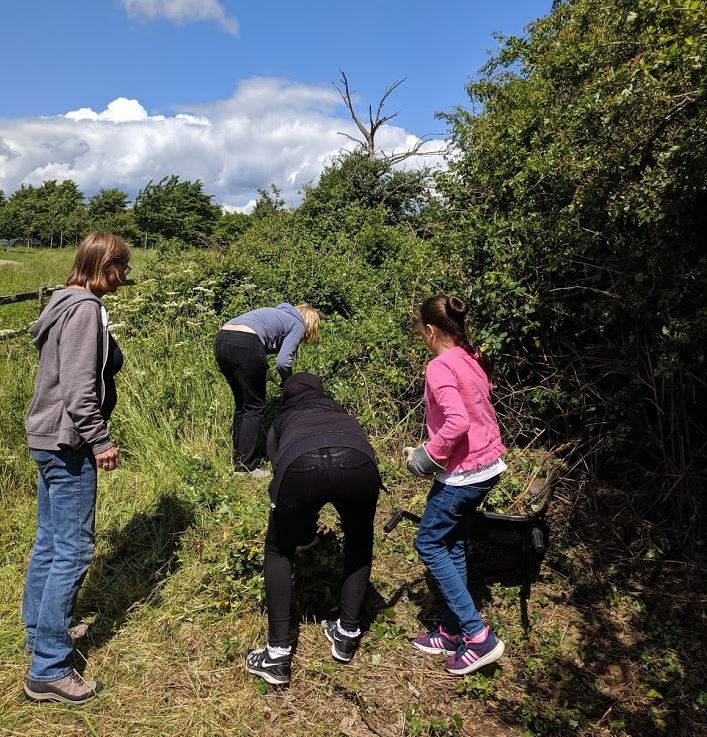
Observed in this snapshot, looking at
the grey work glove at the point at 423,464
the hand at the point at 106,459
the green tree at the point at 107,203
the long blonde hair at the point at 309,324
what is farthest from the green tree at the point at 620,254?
the green tree at the point at 107,203

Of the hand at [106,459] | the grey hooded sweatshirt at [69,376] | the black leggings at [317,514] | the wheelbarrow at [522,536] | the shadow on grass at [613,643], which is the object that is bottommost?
the shadow on grass at [613,643]

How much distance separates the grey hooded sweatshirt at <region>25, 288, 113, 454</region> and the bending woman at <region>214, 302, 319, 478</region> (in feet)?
6.39

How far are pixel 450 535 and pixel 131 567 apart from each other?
6.42 ft

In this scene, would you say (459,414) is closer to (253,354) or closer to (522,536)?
(522,536)

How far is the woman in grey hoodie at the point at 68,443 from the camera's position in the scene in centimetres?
225

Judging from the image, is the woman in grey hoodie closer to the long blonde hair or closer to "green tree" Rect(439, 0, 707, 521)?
the long blonde hair

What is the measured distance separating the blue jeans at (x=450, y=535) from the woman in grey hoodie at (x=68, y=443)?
A: 1416 millimetres

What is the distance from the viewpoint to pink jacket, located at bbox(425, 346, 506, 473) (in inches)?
94.7

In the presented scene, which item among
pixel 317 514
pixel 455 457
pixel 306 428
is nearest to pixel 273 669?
pixel 317 514

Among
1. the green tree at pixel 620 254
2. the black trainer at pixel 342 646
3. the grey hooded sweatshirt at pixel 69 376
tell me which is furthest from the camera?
the green tree at pixel 620 254

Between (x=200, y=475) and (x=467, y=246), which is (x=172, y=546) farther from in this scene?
(x=467, y=246)

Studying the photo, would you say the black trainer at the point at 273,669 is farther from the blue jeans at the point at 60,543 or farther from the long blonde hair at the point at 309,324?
the long blonde hair at the point at 309,324

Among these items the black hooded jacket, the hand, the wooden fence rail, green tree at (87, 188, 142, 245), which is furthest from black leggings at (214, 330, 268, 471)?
green tree at (87, 188, 142, 245)

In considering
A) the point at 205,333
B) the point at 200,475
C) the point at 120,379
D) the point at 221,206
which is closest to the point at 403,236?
the point at 205,333
